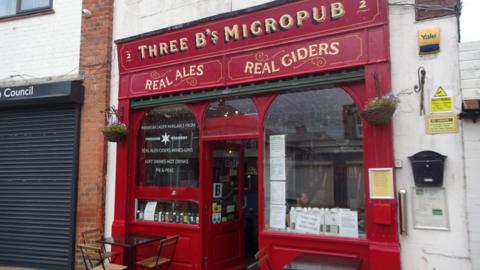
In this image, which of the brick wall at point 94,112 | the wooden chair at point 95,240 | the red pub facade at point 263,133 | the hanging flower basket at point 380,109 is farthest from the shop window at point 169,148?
the hanging flower basket at point 380,109

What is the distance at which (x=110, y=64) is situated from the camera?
23.5 ft

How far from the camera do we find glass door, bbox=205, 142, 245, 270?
20.6 ft

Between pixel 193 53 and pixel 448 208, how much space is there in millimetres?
4224

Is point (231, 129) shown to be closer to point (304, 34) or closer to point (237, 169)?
point (237, 169)

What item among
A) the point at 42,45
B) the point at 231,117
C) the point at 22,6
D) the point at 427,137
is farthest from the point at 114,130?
the point at 427,137

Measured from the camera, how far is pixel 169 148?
21.9 feet

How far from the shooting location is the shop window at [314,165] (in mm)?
5027

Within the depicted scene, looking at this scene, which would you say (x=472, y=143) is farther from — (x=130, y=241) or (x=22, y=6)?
(x=22, y=6)

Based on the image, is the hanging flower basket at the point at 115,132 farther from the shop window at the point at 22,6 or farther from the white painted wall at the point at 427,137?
the white painted wall at the point at 427,137

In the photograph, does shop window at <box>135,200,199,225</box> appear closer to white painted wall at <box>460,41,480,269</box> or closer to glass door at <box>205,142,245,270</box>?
glass door at <box>205,142,245,270</box>

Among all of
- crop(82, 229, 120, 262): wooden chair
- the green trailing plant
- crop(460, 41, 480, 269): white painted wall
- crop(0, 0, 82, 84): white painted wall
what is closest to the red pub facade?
the green trailing plant

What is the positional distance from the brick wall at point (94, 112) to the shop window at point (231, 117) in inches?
84.9

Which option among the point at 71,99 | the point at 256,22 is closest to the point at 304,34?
the point at 256,22

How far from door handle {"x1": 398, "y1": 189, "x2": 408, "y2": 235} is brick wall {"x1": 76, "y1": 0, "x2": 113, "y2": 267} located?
16.1ft
